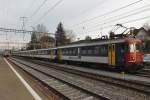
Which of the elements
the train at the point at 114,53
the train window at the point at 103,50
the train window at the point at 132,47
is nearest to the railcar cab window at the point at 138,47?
the train at the point at 114,53

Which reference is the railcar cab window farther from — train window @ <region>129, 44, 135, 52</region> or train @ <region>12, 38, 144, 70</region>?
train window @ <region>129, 44, 135, 52</region>

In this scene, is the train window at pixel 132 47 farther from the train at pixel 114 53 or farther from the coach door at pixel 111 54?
the coach door at pixel 111 54

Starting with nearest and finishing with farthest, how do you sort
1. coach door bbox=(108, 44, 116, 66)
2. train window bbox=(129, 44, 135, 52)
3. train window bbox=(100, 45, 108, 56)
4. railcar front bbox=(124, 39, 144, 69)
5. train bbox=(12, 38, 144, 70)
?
1. railcar front bbox=(124, 39, 144, 69)
2. train bbox=(12, 38, 144, 70)
3. train window bbox=(129, 44, 135, 52)
4. coach door bbox=(108, 44, 116, 66)
5. train window bbox=(100, 45, 108, 56)

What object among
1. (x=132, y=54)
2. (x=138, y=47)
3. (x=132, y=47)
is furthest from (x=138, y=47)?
(x=132, y=54)

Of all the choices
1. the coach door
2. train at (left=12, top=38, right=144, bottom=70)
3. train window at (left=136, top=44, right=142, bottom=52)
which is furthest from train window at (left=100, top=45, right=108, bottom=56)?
train window at (left=136, top=44, right=142, bottom=52)

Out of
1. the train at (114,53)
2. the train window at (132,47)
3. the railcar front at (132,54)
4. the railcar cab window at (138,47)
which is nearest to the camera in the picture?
the railcar front at (132,54)

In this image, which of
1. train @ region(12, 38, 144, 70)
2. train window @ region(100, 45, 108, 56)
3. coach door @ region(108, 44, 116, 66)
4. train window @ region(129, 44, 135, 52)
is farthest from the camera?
train window @ region(100, 45, 108, 56)

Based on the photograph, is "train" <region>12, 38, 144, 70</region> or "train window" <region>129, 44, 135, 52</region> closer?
"train" <region>12, 38, 144, 70</region>

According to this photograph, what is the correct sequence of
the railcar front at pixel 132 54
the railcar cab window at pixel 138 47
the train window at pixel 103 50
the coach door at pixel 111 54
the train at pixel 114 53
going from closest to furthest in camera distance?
the railcar front at pixel 132 54 → the train at pixel 114 53 → the railcar cab window at pixel 138 47 → the coach door at pixel 111 54 → the train window at pixel 103 50

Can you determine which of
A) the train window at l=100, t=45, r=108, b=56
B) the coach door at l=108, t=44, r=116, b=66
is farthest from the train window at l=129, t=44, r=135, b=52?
the train window at l=100, t=45, r=108, b=56

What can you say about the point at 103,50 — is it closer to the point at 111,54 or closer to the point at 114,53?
the point at 111,54

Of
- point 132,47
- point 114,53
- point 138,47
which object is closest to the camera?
point 132,47

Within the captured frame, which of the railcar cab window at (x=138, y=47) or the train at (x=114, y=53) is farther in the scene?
the railcar cab window at (x=138, y=47)

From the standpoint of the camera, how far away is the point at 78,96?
13141 mm
